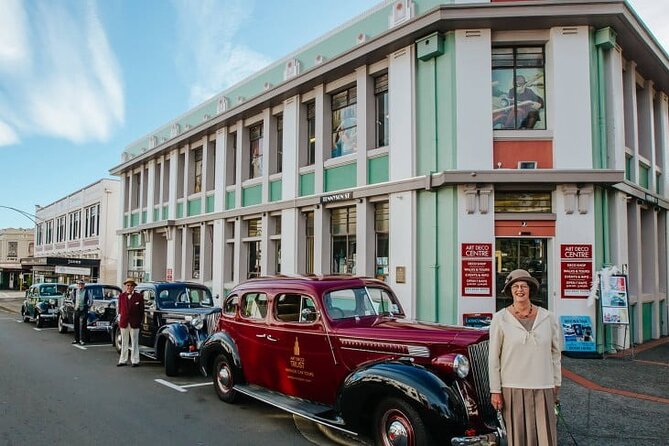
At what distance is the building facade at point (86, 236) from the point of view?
30453 millimetres

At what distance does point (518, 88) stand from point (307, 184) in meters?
6.58

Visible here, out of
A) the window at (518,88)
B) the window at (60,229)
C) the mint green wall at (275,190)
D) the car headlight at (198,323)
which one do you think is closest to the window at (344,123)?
the mint green wall at (275,190)

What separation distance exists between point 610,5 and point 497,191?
4479mm

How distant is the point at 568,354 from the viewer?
10766mm

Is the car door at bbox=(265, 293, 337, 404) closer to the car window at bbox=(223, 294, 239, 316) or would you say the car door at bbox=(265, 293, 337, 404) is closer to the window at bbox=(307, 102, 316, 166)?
the car window at bbox=(223, 294, 239, 316)

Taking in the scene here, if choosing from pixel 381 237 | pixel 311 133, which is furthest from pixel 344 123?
pixel 381 237

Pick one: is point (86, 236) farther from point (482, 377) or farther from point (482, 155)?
point (482, 377)

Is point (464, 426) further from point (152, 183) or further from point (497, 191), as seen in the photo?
point (152, 183)

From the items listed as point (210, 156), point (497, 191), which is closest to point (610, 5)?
point (497, 191)

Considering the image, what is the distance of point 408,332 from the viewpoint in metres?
5.45

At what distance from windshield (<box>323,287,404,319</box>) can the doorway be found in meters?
5.38

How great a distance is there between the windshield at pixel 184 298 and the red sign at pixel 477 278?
5750 mm

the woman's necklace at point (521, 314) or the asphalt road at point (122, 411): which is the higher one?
the woman's necklace at point (521, 314)

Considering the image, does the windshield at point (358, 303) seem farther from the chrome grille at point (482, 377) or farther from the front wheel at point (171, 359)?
the front wheel at point (171, 359)
